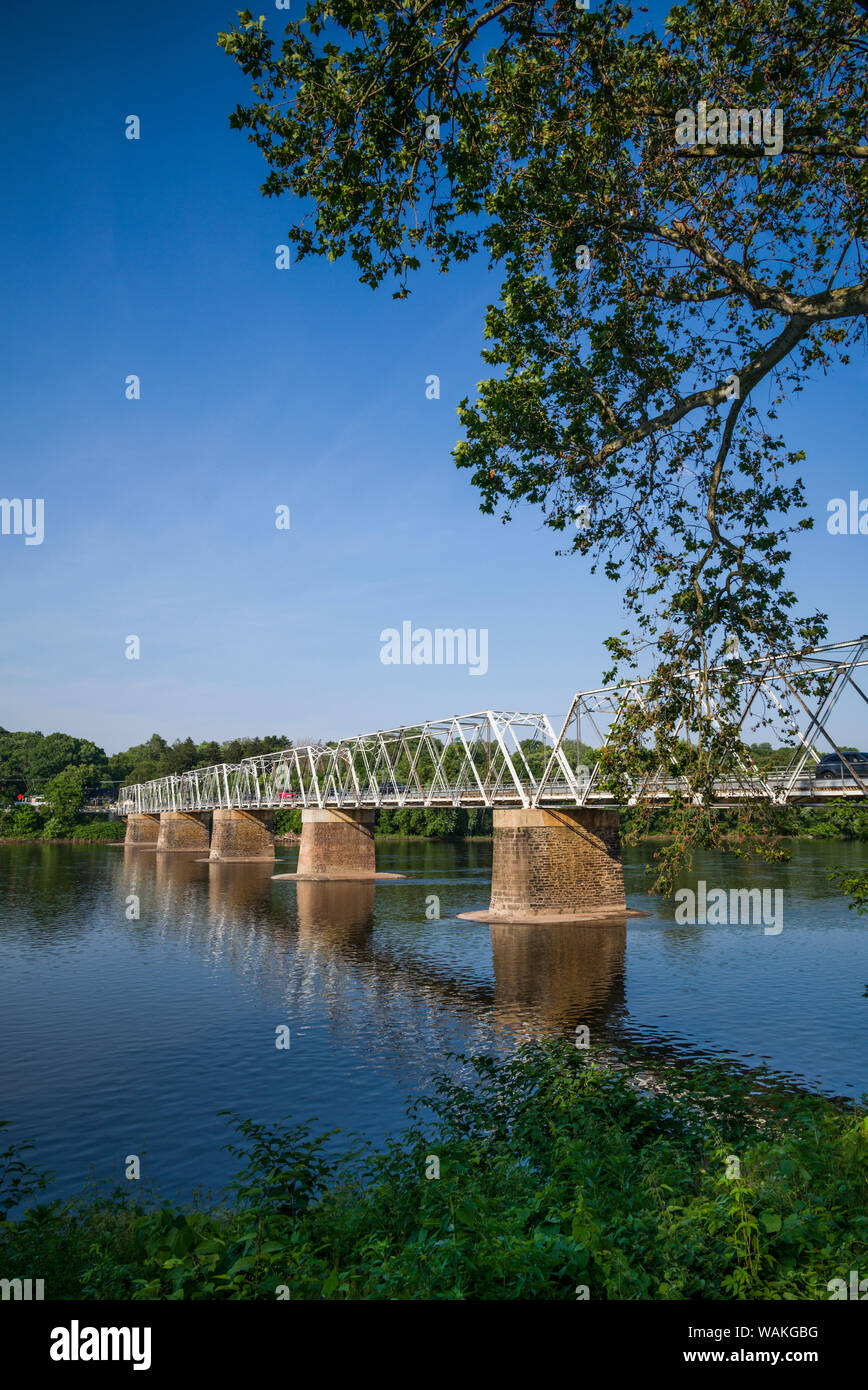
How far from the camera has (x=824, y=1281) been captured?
21.8 ft

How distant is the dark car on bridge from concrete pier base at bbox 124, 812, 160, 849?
14665cm

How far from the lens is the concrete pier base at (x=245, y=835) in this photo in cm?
11375

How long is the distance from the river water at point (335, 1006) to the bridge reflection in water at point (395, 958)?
184mm

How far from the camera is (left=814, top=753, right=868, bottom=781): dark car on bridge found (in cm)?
3630

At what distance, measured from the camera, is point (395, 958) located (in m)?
41.2

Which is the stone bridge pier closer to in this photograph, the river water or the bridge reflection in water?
the bridge reflection in water

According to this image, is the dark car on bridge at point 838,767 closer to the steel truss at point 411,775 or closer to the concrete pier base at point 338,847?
the steel truss at point 411,775

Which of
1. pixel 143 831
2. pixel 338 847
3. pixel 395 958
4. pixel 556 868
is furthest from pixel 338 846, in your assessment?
pixel 143 831

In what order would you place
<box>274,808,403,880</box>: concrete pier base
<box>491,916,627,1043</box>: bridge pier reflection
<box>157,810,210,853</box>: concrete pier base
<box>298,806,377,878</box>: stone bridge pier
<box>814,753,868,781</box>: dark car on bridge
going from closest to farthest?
<box>491,916,627,1043</box>: bridge pier reflection → <box>814,753,868,781</box>: dark car on bridge → <box>274,808,403,880</box>: concrete pier base → <box>298,806,377,878</box>: stone bridge pier → <box>157,810,210,853</box>: concrete pier base

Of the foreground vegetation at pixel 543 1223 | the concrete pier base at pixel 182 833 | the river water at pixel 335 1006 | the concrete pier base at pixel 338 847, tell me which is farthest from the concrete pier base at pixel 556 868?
the concrete pier base at pixel 182 833

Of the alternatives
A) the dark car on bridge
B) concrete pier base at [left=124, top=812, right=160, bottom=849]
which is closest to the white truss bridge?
the dark car on bridge

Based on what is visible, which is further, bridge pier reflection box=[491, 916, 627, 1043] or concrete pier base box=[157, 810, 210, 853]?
concrete pier base box=[157, 810, 210, 853]

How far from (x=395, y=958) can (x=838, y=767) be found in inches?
897
